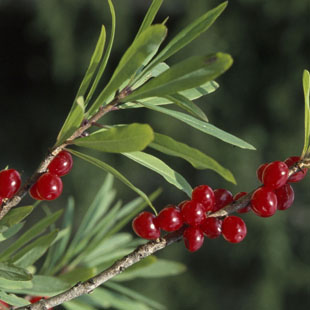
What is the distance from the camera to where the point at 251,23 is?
1.80 m

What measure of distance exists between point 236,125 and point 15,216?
5.27 feet

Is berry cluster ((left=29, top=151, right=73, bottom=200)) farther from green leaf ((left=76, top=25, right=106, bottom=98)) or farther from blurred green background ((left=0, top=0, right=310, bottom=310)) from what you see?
blurred green background ((left=0, top=0, right=310, bottom=310))

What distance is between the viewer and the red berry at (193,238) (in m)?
0.28

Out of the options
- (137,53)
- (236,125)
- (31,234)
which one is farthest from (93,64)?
(236,125)

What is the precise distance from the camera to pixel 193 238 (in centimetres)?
29

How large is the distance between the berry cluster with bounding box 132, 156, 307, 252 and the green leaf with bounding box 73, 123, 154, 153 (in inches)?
2.8

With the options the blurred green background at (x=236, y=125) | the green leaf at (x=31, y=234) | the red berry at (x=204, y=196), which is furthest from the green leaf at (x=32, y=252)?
the blurred green background at (x=236, y=125)

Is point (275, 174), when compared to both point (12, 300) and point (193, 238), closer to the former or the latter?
point (193, 238)

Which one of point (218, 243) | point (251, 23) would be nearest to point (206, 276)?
point (218, 243)

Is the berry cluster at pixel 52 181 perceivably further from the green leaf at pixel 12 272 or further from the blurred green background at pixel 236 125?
the blurred green background at pixel 236 125

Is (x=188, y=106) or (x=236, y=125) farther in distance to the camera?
(x=236, y=125)

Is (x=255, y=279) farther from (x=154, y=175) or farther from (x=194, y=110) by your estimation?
(x=194, y=110)

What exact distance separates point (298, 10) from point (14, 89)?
1243mm

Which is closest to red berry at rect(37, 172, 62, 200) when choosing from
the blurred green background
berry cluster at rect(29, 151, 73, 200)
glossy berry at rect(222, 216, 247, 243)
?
berry cluster at rect(29, 151, 73, 200)
